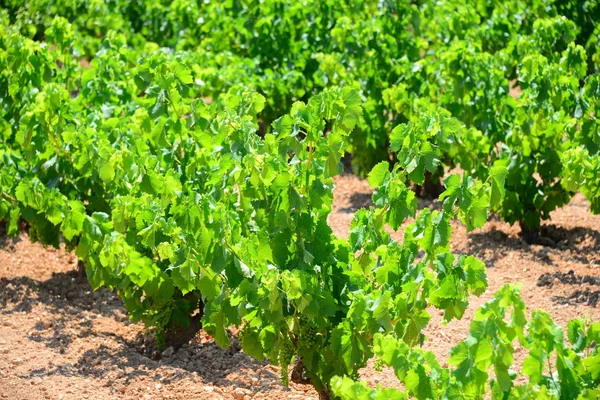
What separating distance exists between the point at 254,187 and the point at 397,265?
602 mm

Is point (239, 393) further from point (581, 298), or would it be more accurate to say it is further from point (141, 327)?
point (581, 298)

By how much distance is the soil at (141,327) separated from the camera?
4645 millimetres

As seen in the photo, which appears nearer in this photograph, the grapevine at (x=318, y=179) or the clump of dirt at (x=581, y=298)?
the grapevine at (x=318, y=179)

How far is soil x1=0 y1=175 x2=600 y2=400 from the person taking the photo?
4.64 meters

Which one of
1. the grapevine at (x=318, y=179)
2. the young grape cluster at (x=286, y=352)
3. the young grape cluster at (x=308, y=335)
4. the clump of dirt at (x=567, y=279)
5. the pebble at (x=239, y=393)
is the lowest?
the clump of dirt at (x=567, y=279)

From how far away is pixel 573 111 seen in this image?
19.2 ft

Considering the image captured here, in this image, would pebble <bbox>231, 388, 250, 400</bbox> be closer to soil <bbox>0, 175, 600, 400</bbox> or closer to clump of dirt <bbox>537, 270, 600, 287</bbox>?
soil <bbox>0, 175, 600, 400</bbox>

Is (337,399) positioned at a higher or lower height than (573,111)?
lower

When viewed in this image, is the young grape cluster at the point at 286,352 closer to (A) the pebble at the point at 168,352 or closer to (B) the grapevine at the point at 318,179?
(B) the grapevine at the point at 318,179

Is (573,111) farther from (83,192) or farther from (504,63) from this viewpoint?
(83,192)

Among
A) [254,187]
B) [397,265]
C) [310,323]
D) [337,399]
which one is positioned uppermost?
[254,187]

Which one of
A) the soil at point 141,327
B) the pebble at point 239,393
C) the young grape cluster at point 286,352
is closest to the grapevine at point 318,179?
the young grape cluster at point 286,352

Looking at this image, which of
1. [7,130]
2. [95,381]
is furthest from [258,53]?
[95,381]

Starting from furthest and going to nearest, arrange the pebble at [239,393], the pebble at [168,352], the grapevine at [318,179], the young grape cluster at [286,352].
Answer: the pebble at [168,352] < the pebble at [239,393] < the young grape cluster at [286,352] < the grapevine at [318,179]
